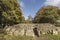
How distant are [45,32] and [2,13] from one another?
9.51 metres

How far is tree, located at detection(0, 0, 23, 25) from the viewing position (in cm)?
3059

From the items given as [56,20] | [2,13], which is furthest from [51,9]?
[2,13]

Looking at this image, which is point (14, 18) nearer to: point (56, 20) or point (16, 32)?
point (16, 32)

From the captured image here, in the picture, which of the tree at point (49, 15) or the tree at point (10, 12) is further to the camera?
the tree at point (49, 15)

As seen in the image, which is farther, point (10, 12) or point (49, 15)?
point (49, 15)

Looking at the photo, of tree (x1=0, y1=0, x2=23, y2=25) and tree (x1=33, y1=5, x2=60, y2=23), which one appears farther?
tree (x1=33, y1=5, x2=60, y2=23)

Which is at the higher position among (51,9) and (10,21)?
(51,9)

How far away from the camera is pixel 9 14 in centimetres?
3073

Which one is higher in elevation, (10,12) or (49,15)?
(10,12)

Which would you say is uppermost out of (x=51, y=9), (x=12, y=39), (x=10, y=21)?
(x=51, y=9)

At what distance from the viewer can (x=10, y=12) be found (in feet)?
100

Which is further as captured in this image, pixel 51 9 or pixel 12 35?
pixel 51 9

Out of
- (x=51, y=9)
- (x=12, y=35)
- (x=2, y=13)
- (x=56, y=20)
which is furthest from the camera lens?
(x=51, y=9)

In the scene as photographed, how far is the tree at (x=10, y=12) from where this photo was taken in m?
30.6
